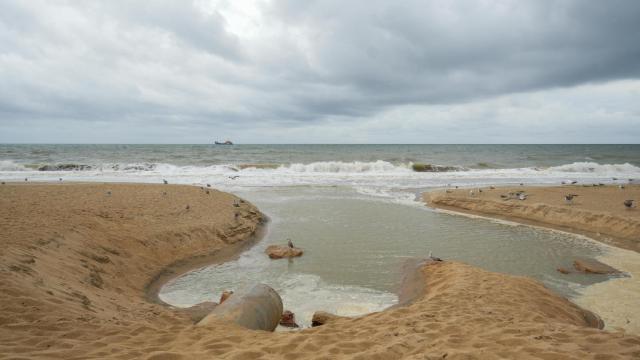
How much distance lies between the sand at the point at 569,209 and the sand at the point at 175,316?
28.7 feet

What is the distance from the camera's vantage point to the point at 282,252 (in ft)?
36.4

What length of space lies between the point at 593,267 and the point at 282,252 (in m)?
8.67

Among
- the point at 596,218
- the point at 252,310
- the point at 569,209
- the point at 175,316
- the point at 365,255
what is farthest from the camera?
the point at 569,209

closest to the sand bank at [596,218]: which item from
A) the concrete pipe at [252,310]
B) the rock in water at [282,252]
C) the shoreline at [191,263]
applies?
the concrete pipe at [252,310]

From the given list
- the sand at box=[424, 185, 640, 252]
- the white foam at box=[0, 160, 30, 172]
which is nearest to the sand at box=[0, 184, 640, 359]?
the sand at box=[424, 185, 640, 252]

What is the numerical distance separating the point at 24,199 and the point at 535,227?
20.3 meters

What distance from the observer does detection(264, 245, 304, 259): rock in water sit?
1103cm

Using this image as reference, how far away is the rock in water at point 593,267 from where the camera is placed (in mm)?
9656

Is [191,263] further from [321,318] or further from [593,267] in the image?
[593,267]

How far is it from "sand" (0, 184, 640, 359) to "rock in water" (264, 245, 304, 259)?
67.9 inches

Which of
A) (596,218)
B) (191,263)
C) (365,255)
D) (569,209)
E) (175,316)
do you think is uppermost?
(569,209)

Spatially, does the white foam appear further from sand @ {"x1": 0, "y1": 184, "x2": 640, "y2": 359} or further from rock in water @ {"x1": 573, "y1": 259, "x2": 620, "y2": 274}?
rock in water @ {"x1": 573, "y1": 259, "x2": 620, "y2": 274}

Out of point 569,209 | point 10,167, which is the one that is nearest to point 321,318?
point 569,209

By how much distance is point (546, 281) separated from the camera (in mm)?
9117
